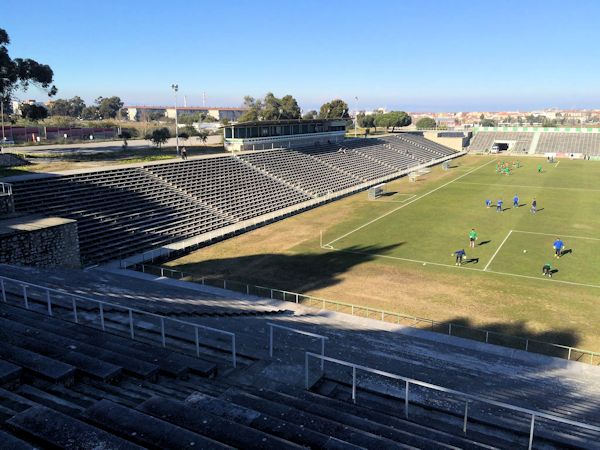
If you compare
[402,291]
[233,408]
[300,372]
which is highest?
[233,408]

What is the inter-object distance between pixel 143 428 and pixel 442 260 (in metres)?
24.0

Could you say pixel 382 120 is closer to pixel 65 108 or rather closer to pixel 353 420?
pixel 65 108

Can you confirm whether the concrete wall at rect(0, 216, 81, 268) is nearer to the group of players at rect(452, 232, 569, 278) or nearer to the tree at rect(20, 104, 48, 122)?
the group of players at rect(452, 232, 569, 278)

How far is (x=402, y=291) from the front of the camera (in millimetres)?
22703

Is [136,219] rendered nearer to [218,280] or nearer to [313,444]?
[218,280]

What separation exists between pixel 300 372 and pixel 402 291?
14.5 m

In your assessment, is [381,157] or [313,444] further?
[381,157]

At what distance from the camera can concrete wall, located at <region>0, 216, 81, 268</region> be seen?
1922cm

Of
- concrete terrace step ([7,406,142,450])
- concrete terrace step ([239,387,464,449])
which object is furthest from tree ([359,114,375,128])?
concrete terrace step ([7,406,142,450])

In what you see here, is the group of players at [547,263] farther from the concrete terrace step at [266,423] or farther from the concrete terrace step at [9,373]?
the concrete terrace step at [9,373]

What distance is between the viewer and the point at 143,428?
592 cm

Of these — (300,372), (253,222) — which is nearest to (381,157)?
(253,222)

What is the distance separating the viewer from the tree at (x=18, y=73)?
1736 inches

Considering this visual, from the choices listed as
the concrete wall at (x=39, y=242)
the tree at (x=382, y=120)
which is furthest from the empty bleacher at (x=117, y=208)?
the tree at (x=382, y=120)
